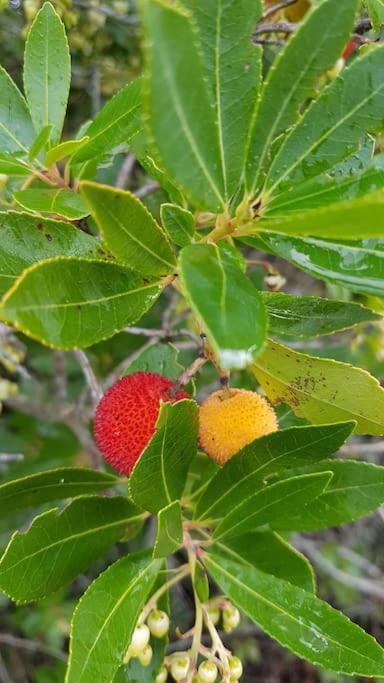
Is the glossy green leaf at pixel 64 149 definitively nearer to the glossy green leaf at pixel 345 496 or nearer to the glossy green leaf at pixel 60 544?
the glossy green leaf at pixel 60 544

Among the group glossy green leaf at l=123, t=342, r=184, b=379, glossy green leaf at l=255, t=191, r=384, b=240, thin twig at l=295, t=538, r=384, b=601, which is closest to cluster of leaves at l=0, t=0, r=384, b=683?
glossy green leaf at l=255, t=191, r=384, b=240

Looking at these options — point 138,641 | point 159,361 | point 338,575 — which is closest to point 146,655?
point 138,641

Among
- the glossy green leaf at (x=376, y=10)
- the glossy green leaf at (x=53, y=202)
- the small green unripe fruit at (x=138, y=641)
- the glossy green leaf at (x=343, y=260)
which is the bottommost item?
the small green unripe fruit at (x=138, y=641)

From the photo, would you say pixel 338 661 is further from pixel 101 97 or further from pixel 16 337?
pixel 101 97

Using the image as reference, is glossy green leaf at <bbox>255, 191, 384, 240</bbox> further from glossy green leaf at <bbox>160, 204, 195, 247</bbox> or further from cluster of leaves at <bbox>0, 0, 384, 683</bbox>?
glossy green leaf at <bbox>160, 204, 195, 247</bbox>

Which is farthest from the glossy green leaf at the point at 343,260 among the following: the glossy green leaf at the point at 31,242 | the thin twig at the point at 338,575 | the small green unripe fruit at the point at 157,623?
the thin twig at the point at 338,575

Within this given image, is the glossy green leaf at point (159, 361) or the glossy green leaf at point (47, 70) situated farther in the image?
the glossy green leaf at point (159, 361)

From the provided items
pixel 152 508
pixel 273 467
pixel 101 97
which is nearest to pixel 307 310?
pixel 273 467
